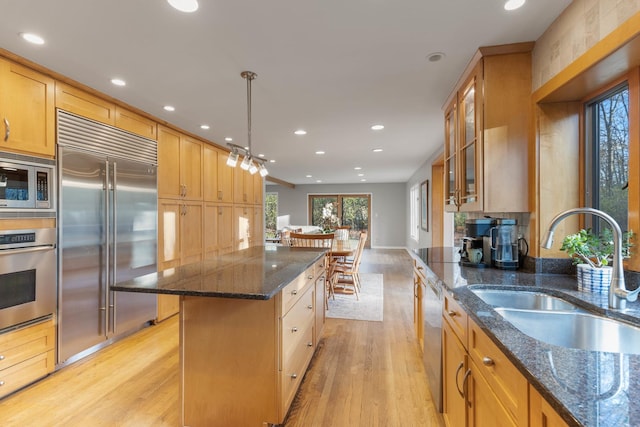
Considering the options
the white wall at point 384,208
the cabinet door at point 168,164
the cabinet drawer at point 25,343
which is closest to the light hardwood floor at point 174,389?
the cabinet drawer at point 25,343

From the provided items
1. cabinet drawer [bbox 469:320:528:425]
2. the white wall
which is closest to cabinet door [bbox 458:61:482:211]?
cabinet drawer [bbox 469:320:528:425]

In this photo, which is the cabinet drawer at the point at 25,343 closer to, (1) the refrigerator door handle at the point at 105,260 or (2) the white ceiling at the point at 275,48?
(1) the refrigerator door handle at the point at 105,260

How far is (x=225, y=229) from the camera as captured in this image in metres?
4.75

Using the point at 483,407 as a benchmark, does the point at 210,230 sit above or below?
above

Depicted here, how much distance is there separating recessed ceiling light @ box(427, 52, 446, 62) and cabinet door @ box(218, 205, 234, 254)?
11.5 feet

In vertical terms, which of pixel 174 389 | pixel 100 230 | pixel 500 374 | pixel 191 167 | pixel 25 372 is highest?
pixel 191 167

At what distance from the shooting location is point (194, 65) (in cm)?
222

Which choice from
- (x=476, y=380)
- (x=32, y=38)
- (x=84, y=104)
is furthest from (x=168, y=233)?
(x=476, y=380)

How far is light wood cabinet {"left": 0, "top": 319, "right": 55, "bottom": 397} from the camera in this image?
206cm

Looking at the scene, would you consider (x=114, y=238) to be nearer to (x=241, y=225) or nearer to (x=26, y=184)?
(x=26, y=184)

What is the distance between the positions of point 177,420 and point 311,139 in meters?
3.48

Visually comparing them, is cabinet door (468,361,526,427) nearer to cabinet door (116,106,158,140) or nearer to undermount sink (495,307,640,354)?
undermount sink (495,307,640,354)

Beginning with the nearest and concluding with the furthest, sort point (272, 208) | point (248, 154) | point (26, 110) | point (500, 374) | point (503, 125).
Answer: point (500, 374)
point (503, 125)
point (26, 110)
point (248, 154)
point (272, 208)

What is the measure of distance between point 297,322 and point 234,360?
488 mm
